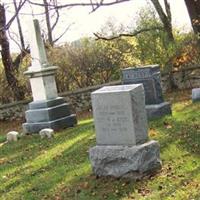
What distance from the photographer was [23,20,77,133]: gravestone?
47.1 feet

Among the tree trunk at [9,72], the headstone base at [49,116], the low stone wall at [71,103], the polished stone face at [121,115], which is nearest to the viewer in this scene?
the polished stone face at [121,115]

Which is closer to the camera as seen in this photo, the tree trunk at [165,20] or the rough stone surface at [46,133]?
the rough stone surface at [46,133]

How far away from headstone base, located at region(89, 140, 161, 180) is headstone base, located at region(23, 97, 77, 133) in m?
6.01

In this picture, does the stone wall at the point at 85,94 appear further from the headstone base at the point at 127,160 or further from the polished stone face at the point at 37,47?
the headstone base at the point at 127,160

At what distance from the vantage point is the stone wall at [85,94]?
20.6 metres

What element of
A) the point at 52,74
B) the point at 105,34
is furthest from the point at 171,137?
the point at 105,34

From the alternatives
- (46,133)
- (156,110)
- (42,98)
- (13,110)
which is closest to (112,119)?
(156,110)

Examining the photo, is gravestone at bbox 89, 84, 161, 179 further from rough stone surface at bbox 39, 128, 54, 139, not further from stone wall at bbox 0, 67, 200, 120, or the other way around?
stone wall at bbox 0, 67, 200, 120

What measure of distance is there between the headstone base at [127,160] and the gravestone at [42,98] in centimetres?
611

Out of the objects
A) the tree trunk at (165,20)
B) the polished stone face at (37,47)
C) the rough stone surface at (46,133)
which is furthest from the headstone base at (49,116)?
the tree trunk at (165,20)

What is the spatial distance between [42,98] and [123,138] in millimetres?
6835

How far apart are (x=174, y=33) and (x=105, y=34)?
3.07 m

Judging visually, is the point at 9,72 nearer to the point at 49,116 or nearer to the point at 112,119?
the point at 49,116

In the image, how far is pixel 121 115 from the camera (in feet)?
26.8
